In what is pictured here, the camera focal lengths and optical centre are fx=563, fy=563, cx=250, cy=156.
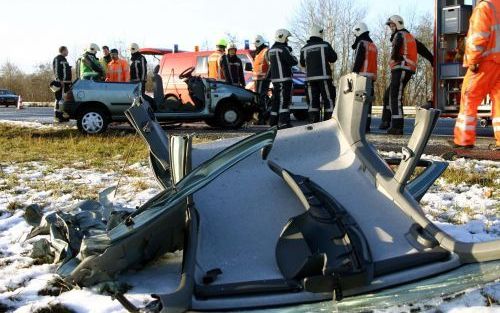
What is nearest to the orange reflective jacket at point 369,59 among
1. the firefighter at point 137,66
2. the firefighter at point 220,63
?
the firefighter at point 220,63

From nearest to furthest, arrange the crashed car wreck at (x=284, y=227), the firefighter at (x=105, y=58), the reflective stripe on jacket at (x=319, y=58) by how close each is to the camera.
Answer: the crashed car wreck at (x=284, y=227) → the reflective stripe on jacket at (x=319, y=58) → the firefighter at (x=105, y=58)

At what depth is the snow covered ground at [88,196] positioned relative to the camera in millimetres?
2391

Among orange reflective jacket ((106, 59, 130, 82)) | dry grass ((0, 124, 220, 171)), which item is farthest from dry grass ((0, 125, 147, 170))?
orange reflective jacket ((106, 59, 130, 82))

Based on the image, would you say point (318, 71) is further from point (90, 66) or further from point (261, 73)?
point (90, 66)

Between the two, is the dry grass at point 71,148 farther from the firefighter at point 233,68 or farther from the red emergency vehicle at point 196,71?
the red emergency vehicle at point 196,71

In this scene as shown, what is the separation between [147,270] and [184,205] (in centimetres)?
54

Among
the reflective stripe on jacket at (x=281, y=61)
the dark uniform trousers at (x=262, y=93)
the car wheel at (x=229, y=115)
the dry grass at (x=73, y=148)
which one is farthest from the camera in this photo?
the dark uniform trousers at (x=262, y=93)

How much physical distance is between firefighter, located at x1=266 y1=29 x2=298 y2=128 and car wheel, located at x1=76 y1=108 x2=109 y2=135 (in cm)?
319

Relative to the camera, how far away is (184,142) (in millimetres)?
2541

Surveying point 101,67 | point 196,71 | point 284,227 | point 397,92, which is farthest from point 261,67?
point 284,227

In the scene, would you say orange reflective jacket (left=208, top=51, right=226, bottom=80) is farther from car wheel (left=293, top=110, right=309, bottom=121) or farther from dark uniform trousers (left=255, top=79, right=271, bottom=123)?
car wheel (left=293, top=110, right=309, bottom=121)

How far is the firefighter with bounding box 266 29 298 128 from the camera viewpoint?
31.2 feet

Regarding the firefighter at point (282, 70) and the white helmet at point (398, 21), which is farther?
the firefighter at point (282, 70)

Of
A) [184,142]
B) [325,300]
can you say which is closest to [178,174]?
[184,142]
